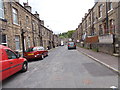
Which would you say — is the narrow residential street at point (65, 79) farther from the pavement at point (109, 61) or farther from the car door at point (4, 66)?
the car door at point (4, 66)

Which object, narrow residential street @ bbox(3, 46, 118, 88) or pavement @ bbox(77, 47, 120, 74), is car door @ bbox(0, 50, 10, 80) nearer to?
narrow residential street @ bbox(3, 46, 118, 88)

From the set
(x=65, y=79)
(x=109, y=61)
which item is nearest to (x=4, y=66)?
(x=65, y=79)

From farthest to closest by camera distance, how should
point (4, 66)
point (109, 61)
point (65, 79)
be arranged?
point (109, 61)
point (65, 79)
point (4, 66)

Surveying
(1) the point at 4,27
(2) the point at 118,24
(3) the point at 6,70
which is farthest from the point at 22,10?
(2) the point at 118,24

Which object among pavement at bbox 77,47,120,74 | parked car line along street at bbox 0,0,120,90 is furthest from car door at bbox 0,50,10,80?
pavement at bbox 77,47,120,74

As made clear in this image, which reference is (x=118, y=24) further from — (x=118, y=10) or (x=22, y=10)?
(x=22, y=10)

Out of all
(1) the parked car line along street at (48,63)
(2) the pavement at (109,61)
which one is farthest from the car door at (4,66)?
(2) the pavement at (109,61)

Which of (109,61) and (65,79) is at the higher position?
(109,61)

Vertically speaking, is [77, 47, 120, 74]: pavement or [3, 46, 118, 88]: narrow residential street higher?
[77, 47, 120, 74]: pavement

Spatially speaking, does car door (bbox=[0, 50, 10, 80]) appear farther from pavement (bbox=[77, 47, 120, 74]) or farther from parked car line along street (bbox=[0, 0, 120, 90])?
pavement (bbox=[77, 47, 120, 74])

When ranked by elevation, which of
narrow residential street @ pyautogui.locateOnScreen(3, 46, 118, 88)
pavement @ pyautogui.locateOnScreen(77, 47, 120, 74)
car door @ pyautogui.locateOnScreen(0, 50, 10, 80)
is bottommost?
narrow residential street @ pyautogui.locateOnScreen(3, 46, 118, 88)

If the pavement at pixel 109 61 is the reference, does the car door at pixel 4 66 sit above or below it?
above

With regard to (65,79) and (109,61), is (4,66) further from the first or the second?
(109,61)

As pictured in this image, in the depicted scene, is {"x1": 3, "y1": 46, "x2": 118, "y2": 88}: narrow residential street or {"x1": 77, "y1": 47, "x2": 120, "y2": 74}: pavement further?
{"x1": 77, "y1": 47, "x2": 120, "y2": 74}: pavement
